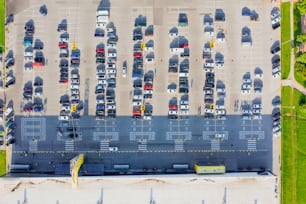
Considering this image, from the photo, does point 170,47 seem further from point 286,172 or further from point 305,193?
point 305,193

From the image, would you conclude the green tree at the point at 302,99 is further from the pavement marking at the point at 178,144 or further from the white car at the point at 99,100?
the white car at the point at 99,100

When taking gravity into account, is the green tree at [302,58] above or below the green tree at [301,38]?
below

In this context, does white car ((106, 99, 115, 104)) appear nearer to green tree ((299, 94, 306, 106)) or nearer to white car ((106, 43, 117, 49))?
white car ((106, 43, 117, 49))

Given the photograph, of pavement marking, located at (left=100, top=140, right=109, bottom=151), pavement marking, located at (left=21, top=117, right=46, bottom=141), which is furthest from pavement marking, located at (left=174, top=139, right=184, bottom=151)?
pavement marking, located at (left=21, top=117, right=46, bottom=141)

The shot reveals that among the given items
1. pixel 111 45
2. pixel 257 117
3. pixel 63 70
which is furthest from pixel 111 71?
pixel 257 117

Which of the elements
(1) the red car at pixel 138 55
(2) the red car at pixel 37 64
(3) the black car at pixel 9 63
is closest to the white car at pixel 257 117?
(1) the red car at pixel 138 55

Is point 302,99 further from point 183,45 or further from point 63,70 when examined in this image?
point 63,70

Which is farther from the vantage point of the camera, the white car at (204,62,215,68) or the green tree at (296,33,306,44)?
the white car at (204,62,215,68)

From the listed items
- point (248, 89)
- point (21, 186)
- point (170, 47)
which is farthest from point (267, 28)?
point (21, 186)
